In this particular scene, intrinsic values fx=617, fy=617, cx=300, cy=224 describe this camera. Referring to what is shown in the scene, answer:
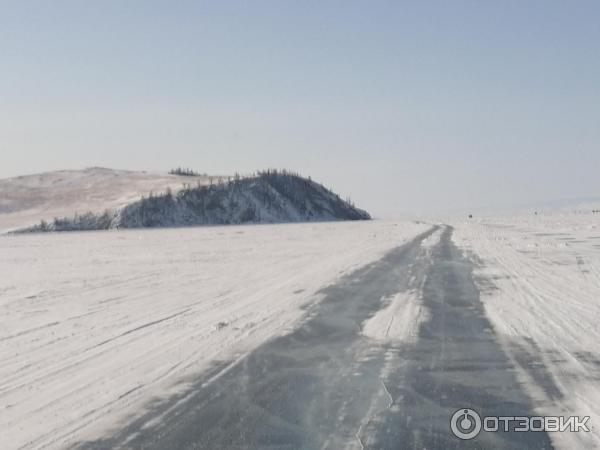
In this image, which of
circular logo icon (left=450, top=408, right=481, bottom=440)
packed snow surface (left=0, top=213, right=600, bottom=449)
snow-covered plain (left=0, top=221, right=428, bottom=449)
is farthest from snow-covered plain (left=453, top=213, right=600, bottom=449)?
snow-covered plain (left=0, top=221, right=428, bottom=449)

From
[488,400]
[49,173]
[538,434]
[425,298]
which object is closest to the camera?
[538,434]

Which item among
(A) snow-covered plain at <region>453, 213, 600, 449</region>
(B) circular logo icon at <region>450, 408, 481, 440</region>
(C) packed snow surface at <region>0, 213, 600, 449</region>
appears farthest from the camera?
(C) packed snow surface at <region>0, 213, 600, 449</region>

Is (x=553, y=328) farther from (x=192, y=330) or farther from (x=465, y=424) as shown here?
(x=192, y=330)

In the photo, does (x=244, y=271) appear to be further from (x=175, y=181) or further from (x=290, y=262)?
(x=175, y=181)

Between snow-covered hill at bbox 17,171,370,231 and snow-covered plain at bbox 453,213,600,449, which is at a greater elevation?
snow-covered hill at bbox 17,171,370,231

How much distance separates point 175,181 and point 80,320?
110 m

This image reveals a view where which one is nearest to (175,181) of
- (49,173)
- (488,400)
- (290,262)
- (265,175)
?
(265,175)

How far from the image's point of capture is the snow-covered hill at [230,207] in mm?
87312

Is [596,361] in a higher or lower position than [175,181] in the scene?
lower

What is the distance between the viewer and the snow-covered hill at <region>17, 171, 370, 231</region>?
87312 mm

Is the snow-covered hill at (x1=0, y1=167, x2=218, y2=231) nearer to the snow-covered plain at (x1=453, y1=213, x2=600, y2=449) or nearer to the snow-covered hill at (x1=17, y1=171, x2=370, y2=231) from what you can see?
the snow-covered hill at (x1=17, y1=171, x2=370, y2=231)

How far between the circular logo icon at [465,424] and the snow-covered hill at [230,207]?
80.4m

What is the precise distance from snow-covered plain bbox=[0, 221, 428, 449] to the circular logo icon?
9.42 ft

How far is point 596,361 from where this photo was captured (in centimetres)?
724
